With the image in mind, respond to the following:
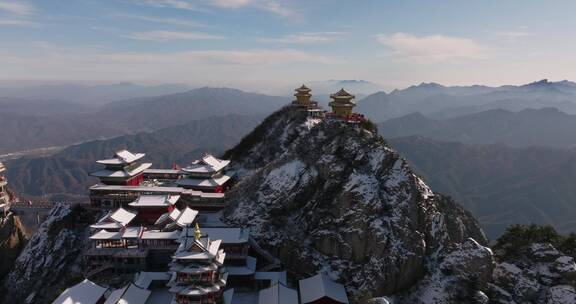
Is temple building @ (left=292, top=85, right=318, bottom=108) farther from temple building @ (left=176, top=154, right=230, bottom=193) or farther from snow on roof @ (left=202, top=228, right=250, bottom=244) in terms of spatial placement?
snow on roof @ (left=202, top=228, right=250, bottom=244)

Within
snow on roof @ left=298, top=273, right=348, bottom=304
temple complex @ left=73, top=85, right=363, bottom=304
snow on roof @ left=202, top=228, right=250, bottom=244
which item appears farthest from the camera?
snow on roof @ left=202, top=228, right=250, bottom=244

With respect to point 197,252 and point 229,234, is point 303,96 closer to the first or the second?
point 229,234

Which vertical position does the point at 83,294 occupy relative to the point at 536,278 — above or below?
below

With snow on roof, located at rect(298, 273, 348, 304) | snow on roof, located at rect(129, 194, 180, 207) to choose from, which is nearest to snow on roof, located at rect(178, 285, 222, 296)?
snow on roof, located at rect(298, 273, 348, 304)

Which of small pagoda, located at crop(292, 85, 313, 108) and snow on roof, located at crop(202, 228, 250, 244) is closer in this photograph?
snow on roof, located at crop(202, 228, 250, 244)

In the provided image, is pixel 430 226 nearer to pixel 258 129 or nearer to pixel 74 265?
pixel 258 129

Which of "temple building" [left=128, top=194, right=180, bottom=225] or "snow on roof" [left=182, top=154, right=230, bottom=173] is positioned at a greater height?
"snow on roof" [left=182, top=154, right=230, bottom=173]

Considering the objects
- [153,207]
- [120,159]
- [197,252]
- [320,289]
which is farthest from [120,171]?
[320,289]
